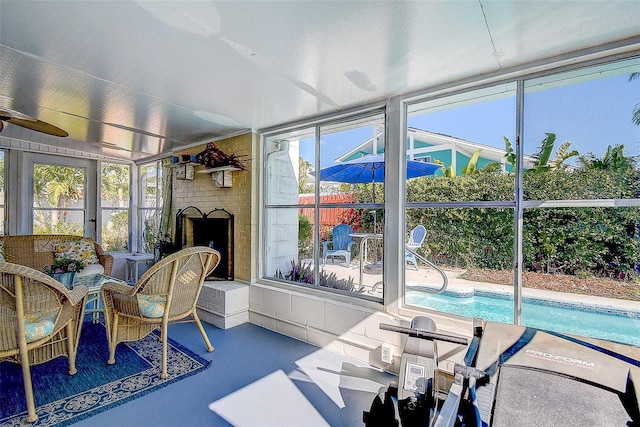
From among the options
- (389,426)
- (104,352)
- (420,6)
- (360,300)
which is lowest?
(104,352)

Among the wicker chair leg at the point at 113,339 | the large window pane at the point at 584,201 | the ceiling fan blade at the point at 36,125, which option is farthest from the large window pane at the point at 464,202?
the ceiling fan blade at the point at 36,125

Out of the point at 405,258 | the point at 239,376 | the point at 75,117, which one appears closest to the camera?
the point at 239,376

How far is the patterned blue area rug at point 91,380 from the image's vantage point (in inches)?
82.4

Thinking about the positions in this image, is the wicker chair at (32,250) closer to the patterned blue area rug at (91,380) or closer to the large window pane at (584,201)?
the patterned blue area rug at (91,380)

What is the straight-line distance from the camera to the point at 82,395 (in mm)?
2268

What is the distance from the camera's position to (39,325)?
7.00 feet

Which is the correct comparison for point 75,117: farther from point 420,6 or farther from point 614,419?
point 614,419

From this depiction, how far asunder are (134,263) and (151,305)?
3.30 meters

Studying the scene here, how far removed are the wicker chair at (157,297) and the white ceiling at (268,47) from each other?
144 cm

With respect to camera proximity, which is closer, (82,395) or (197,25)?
(197,25)

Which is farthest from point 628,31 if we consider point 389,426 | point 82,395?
point 82,395

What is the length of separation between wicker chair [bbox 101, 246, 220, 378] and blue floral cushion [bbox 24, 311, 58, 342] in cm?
49

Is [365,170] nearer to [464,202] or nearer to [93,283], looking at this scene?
[464,202]

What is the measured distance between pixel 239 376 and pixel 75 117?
3.27m
